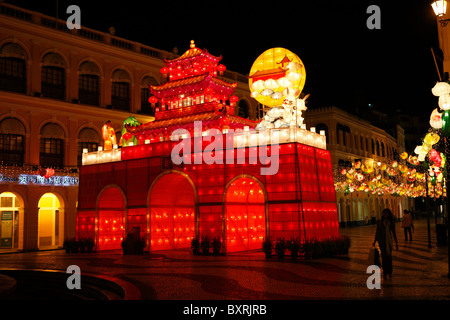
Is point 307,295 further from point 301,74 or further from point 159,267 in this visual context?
point 301,74

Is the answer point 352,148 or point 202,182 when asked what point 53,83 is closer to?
point 202,182

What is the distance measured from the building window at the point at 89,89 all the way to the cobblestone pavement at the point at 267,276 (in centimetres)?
1494

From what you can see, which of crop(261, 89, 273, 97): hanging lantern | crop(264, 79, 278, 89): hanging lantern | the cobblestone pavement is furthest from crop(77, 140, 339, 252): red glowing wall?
crop(264, 79, 278, 89): hanging lantern

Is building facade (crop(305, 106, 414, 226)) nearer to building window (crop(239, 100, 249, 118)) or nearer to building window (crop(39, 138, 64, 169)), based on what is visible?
building window (crop(239, 100, 249, 118))

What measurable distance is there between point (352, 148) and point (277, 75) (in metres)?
32.7

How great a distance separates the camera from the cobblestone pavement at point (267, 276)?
1006cm

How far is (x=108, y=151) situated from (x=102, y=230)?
13.6 ft

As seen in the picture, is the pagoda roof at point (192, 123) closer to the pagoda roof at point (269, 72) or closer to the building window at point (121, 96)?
the pagoda roof at point (269, 72)

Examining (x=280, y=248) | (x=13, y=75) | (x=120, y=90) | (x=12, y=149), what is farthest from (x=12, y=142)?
(x=280, y=248)

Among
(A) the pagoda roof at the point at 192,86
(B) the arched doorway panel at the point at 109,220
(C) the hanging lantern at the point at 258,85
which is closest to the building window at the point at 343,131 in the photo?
(A) the pagoda roof at the point at 192,86

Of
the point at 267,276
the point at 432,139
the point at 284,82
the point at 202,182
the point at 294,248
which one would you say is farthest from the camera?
the point at 202,182

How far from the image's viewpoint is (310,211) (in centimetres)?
1781

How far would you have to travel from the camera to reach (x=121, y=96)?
33031 mm
